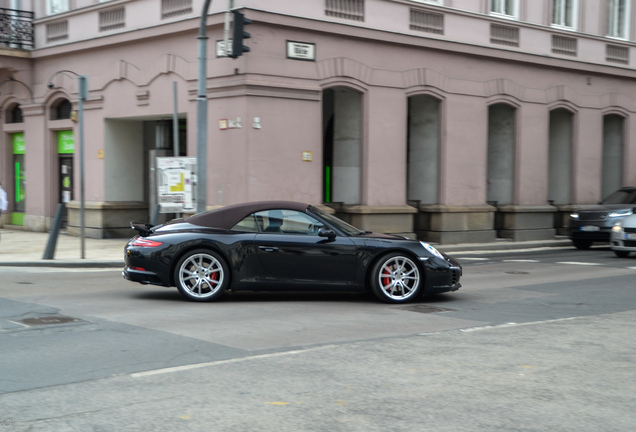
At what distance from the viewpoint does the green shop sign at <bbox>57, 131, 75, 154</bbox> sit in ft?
74.7

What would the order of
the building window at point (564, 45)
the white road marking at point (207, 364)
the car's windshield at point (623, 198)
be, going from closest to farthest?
1. the white road marking at point (207, 364)
2. the car's windshield at point (623, 198)
3. the building window at point (564, 45)

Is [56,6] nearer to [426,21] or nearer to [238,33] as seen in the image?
[238,33]

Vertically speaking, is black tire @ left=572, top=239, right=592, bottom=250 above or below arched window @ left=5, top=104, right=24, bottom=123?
below

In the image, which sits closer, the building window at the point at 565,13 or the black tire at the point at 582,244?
the black tire at the point at 582,244

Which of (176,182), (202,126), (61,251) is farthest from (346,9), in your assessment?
(61,251)

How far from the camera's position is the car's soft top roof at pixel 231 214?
1019 cm

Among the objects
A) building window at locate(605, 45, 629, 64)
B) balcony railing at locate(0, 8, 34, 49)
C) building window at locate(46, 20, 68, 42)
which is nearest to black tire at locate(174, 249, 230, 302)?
building window at locate(46, 20, 68, 42)

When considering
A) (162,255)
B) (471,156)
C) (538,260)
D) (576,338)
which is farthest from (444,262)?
(471,156)

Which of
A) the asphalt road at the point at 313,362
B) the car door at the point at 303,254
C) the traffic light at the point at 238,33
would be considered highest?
the traffic light at the point at 238,33

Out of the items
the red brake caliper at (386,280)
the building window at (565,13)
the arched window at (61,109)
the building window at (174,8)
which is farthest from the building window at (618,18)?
the red brake caliper at (386,280)

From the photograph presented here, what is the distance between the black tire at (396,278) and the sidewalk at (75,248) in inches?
260

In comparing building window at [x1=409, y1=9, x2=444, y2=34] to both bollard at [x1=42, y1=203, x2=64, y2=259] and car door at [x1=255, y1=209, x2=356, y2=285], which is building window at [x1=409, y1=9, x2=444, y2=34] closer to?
bollard at [x1=42, y1=203, x2=64, y2=259]

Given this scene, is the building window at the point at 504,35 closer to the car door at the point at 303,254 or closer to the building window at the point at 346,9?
the building window at the point at 346,9

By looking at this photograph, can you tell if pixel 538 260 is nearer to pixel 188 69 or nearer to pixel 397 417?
pixel 188 69
